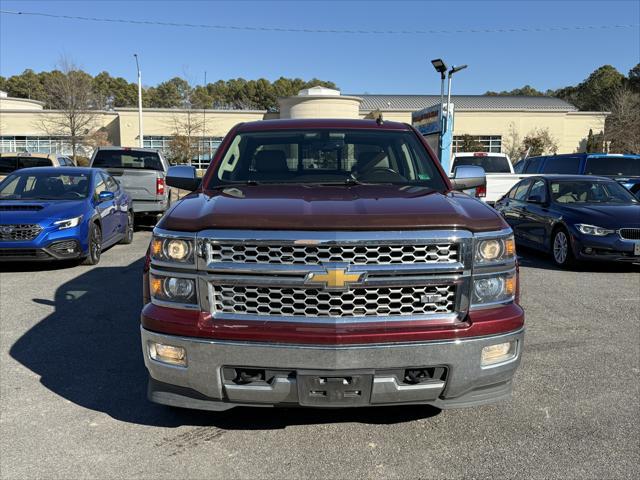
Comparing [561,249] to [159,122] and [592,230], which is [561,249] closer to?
[592,230]

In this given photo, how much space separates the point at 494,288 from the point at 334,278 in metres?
0.90

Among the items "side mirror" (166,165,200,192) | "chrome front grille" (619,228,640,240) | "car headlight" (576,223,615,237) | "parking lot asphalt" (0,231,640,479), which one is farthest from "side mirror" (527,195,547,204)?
"side mirror" (166,165,200,192)

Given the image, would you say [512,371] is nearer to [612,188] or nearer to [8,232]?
[8,232]

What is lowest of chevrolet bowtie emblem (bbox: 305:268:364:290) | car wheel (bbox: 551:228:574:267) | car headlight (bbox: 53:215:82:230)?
car wheel (bbox: 551:228:574:267)

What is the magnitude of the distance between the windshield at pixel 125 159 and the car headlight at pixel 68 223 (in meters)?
6.00

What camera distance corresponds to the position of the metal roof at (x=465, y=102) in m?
53.7

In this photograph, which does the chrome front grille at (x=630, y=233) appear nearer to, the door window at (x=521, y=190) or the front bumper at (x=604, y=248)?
the front bumper at (x=604, y=248)

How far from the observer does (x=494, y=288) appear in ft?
9.89

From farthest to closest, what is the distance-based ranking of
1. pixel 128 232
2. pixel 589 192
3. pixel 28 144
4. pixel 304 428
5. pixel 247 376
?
pixel 28 144, pixel 128 232, pixel 589 192, pixel 304 428, pixel 247 376

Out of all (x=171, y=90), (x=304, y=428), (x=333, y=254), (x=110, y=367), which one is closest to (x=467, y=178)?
(x=333, y=254)

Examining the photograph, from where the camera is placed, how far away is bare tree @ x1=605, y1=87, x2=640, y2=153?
3800 cm

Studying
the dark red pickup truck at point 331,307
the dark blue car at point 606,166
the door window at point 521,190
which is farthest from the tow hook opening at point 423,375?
the dark blue car at point 606,166

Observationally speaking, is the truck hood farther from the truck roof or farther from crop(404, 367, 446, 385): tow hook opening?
the truck roof

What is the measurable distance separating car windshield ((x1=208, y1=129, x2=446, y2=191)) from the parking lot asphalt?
1.61m
